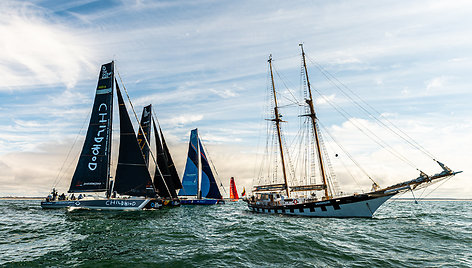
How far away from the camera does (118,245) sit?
1355 centimetres

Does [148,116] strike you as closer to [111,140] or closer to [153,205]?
[111,140]

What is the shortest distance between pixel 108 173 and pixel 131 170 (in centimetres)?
355

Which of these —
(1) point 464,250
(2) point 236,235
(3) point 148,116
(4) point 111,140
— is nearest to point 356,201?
(1) point 464,250

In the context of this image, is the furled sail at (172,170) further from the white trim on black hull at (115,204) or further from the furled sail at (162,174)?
the white trim on black hull at (115,204)

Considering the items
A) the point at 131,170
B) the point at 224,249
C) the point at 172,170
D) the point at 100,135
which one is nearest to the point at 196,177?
→ the point at 172,170

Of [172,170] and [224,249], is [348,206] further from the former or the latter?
[172,170]

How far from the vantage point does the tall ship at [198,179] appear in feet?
193

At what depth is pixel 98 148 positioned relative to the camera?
35.5 metres

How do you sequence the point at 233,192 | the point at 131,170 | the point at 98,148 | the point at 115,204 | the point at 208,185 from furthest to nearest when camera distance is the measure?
the point at 233,192 < the point at 208,185 < the point at 98,148 < the point at 131,170 < the point at 115,204

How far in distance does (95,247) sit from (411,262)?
16.2m

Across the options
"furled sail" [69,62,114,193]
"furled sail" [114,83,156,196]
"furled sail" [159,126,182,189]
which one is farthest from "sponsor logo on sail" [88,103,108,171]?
"furled sail" [159,126,182,189]

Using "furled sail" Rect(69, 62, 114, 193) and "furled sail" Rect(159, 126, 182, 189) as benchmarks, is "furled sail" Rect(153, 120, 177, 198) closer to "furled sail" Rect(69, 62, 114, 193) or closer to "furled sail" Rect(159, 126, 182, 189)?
"furled sail" Rect(159, 126, 182, 189)

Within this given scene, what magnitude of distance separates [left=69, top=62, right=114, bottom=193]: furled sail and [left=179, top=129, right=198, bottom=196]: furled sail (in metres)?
26.1

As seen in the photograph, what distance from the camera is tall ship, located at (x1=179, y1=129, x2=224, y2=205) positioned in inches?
2311
